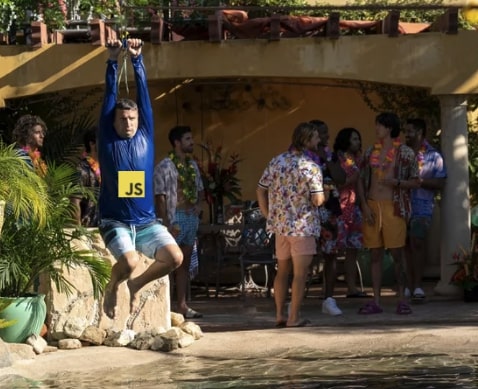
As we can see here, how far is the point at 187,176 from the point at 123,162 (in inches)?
111

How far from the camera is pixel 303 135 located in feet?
37.0

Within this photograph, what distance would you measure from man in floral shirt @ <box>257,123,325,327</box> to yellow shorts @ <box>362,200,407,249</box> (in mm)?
1053

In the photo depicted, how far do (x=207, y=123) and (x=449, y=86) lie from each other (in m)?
3.60

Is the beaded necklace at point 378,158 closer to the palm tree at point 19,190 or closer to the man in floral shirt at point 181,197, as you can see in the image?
the man in floral shirt at point 181,197

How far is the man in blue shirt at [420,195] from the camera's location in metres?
13.1

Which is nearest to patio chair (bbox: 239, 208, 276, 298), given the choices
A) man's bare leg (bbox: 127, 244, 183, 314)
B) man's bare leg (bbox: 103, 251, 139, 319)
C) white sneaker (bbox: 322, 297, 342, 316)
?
white sneaker (bbox: 322, 297, 342, 316)

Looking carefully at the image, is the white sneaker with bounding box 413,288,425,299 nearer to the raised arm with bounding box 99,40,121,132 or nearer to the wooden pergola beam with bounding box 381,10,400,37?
the wooden pergola beam with bounding box 381,10,400,37

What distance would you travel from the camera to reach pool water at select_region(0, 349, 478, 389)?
881 centimetres

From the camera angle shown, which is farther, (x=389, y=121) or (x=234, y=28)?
(x=234, y=28)

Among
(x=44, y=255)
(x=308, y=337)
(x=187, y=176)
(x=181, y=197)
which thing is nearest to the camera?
(x=44, y=255)

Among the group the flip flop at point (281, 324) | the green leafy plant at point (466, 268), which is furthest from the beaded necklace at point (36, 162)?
the green leafy plant at point (466, 268)

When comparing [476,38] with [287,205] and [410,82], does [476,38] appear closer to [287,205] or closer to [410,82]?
[410,82]

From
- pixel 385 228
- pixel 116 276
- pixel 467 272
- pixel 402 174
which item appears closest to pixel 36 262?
pixel 116 276

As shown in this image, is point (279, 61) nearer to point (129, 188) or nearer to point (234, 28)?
point (234, 28)
